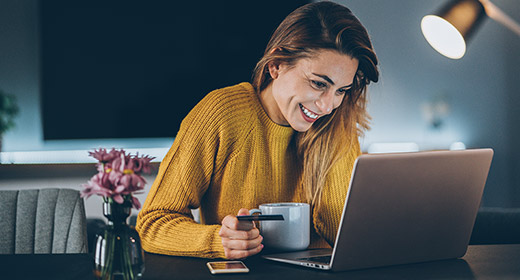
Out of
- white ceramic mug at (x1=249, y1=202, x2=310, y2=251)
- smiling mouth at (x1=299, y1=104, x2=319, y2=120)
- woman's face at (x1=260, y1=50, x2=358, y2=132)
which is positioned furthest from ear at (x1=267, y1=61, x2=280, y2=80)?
white ceramic mug at (x1=249, y1=202, x2=310, y2=251)

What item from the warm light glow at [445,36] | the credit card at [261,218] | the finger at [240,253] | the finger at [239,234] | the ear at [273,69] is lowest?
the finger at [240,253]

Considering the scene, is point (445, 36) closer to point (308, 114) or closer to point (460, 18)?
point (460, 18)

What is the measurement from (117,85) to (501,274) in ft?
6.84

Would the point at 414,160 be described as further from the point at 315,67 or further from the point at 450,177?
the point at 315,67

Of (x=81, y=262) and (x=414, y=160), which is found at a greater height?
(x=414, y=160)

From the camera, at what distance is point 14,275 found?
0.91 meters

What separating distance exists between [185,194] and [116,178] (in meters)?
0.46

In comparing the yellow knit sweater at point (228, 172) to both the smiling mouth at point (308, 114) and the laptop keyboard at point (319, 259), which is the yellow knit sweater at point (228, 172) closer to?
the smiling mouth at point (308, 114)

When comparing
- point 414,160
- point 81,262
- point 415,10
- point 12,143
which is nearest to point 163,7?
point 12,143

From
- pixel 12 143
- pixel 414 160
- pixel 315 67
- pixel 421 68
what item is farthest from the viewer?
pixel 421 68

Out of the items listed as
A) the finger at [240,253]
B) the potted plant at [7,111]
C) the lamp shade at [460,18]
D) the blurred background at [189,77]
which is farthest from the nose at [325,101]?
the potted plant at [7,111]

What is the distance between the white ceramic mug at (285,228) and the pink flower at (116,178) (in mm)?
324

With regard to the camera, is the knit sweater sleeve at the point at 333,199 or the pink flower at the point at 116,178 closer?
the pink flower at the point at 116,178

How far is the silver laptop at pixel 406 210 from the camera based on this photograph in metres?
0.82
